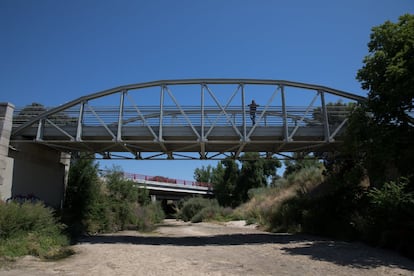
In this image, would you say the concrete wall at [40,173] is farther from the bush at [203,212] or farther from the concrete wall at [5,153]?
the bush at [203,212]

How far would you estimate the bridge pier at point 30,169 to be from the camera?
18.4 m

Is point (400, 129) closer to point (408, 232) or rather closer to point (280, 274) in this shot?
point (408, 232)

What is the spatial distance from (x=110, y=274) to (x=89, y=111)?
1258cm

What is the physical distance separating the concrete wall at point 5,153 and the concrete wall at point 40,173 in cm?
50

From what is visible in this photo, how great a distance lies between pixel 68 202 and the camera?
2616 cm

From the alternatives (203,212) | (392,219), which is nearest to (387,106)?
(392,219)

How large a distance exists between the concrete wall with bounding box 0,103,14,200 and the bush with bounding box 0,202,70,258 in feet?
9.65

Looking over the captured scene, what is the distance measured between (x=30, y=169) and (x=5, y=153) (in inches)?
106

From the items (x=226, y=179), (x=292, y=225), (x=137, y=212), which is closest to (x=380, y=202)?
(x=292, y=225)

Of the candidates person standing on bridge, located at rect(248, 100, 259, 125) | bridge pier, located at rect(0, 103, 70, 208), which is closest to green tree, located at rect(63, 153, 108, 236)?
bridge pier, located at rect(0, 103, 70, 208)

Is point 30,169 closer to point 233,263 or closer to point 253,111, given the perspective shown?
point 253,111

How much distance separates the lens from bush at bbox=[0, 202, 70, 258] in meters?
13.5

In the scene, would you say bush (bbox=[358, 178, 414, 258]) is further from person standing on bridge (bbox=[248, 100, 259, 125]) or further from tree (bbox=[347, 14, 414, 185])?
person standing on bridge (bbox=[248, 100, 259, 125])

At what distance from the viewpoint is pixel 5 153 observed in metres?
18.4
